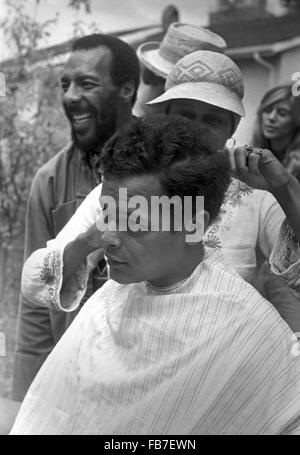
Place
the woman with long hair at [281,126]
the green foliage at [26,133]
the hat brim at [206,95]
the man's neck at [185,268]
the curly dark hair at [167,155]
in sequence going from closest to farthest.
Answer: the curly dark hair at [167,155] < the man's neck at [185,268] < the hat brim at [206,95] < the woman with long hair at [281,126] < the green foliage at [26,133]

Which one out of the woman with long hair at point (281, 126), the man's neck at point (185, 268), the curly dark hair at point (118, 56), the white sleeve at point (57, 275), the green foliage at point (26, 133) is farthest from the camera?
the green foliage at point (26, 133)

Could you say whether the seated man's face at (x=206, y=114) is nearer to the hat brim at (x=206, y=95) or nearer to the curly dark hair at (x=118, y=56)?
the hat brim at (x=206, y=95)

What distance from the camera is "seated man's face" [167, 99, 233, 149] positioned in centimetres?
175

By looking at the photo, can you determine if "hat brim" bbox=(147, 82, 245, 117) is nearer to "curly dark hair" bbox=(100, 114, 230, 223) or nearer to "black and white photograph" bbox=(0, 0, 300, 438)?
"black and white photograph" bbox=(0, 0, 300, 438)

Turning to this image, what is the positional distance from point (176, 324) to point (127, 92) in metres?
0.87

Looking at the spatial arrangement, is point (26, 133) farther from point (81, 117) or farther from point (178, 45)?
point (178, 45)

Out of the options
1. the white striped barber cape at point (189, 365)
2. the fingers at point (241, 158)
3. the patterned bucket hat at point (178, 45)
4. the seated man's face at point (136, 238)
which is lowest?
the white striped barber cape at point (189, 365)

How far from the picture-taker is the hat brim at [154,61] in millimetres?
2131

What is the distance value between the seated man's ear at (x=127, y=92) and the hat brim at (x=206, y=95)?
0.99 ft

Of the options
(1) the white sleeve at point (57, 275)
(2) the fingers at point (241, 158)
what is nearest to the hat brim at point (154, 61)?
(1) the white sleeve at point (57, 275)

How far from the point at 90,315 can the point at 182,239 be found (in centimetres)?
27

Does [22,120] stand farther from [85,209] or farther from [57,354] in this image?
[57,354]

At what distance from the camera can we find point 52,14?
2.34 metres
